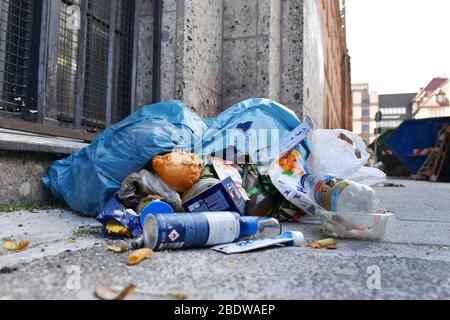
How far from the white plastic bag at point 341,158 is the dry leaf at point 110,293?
1.60m

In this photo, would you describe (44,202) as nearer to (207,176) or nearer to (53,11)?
(207,176)

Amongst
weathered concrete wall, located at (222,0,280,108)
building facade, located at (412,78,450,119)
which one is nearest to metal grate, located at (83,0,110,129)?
weathered concrete wall, located at (222,0,280,108)

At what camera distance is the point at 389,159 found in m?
10.3

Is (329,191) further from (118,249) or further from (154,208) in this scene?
(118,249)

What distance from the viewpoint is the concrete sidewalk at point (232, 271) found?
0.77 m

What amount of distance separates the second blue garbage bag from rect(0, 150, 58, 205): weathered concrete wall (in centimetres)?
6

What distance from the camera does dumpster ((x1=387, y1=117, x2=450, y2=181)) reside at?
8680 mm

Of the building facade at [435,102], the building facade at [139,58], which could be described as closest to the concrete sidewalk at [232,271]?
the building facade at [139,58]

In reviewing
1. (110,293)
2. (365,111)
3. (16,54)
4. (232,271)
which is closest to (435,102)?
(365,111)

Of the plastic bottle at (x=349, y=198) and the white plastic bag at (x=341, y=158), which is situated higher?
the white plastic bag at (x=341, y=158)

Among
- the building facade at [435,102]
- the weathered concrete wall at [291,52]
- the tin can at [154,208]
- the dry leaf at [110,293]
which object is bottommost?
the dry leaf at [110,293]

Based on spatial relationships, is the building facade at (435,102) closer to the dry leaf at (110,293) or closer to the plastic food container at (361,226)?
the plastic food container at (361,226)

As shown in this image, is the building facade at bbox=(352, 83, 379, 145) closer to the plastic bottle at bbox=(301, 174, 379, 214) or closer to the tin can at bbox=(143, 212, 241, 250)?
the plastic bottle at bbox=(301, 174, 379, 214)

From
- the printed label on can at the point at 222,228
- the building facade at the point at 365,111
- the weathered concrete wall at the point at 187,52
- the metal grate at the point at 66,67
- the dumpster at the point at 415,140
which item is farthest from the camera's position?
the building facade at the point at 365,111
